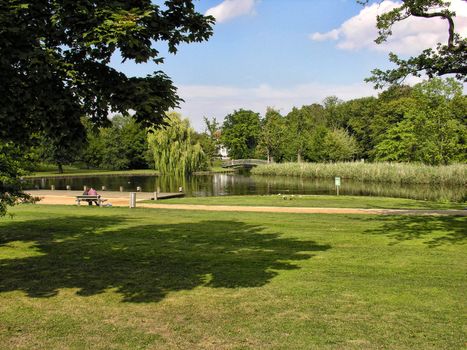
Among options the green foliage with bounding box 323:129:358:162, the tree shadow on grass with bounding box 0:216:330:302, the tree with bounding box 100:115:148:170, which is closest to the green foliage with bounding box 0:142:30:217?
the tree shadow on grass with bounding box 0:216:330:302

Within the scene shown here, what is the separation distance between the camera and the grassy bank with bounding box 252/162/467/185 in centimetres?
4506

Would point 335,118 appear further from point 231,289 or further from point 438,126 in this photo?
point 231,289

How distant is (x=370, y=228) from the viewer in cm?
1409

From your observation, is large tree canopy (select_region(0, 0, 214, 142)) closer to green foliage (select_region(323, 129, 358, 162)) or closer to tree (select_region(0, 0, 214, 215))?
tree (select_region(0, 0, 214, 215))

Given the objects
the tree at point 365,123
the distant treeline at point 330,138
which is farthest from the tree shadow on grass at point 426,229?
the tree at point 365,123

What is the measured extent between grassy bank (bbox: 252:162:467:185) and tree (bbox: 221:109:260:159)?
43.6m

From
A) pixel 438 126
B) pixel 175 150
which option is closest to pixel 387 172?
pixel 438 126

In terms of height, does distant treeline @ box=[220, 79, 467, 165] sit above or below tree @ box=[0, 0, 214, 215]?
above

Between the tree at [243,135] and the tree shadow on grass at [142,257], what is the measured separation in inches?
3818

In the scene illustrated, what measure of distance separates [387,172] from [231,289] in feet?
154

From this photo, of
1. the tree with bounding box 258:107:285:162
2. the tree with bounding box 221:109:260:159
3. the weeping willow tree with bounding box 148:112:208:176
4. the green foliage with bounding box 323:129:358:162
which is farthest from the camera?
the tree with bounding box 221:109:260:159

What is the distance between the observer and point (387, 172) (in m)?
50.8

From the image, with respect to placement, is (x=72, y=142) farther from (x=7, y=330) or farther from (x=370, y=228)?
(x=370, y=228)

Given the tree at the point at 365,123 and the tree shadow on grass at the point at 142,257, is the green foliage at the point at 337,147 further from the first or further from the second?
the tree shadow on grass at the point at 142,257
